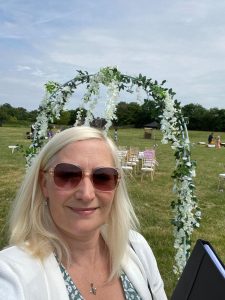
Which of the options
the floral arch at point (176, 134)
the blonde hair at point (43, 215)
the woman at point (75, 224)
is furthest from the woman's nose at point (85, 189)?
the floral arch at point (176, 134)

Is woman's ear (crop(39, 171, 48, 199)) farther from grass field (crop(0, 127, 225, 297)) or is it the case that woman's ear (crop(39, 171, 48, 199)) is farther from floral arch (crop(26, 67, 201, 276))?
floral arch (crop(26, 67, 201, 276))

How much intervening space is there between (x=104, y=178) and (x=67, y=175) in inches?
7.3

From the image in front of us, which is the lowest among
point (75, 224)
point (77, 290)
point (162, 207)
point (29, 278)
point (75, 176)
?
point (162, 207)

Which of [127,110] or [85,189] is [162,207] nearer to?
[85,189]

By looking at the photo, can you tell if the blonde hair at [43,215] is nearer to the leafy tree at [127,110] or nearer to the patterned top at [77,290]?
the patterned top at [77,290]

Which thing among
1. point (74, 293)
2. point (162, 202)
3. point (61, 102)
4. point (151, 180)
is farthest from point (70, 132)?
point (151, 180)

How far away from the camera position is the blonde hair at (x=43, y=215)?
1.95 meters

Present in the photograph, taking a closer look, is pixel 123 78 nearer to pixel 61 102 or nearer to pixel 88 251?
pixel 61 102

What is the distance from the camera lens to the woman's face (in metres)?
1.93

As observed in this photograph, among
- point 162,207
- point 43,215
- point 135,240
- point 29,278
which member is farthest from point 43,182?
point 162,207

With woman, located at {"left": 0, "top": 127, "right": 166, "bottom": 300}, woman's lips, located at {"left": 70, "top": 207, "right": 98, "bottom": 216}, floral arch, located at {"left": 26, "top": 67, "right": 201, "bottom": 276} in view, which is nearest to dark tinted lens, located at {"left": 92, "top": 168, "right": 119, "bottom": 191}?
woman, located at {"left": 0, "top": 127, "right": 166, "bottom": 300}

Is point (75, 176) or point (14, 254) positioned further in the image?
point (75, 176)

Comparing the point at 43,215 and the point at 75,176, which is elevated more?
the point at 75,176

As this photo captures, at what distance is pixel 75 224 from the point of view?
6.40ft
